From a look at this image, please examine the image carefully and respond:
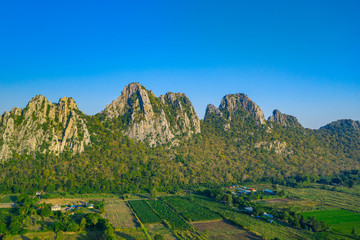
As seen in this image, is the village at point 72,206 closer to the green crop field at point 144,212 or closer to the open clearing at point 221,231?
the green crop field at point 144,212

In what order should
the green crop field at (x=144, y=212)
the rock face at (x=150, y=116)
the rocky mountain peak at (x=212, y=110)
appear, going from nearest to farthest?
1. the green crop field at (x=144, y=212)
2. the rock face at (x=150, y=116)
3. the rocky mountain peak at (x=212, y=110)

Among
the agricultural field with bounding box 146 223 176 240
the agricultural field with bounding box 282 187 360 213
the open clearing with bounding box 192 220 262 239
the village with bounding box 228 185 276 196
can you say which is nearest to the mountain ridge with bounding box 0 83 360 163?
the village with bounding box 228 185 276 196

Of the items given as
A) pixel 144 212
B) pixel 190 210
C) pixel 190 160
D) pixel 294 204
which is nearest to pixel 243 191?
pixel 294 204

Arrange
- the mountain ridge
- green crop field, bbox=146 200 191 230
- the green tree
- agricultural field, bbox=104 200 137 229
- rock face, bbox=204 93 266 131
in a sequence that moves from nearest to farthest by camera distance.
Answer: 1. the green tree
2. agricultural field, bbox=104 200 137 229
3. green crop field, bbox=146 200 191 230
4. the mountain ridge
5. rock face, bbox=204 93 266 131

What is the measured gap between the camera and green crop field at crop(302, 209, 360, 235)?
62.8m

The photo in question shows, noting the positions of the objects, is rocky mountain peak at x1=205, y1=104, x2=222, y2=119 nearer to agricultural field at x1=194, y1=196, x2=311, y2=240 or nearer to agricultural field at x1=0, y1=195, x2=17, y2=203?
agricultural field at x1=194, y1=196, x2=311, y2=240

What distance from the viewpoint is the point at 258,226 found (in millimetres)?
60812

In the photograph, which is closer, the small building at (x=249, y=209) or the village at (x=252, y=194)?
the village at (x=252, y=194)

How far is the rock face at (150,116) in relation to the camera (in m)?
137

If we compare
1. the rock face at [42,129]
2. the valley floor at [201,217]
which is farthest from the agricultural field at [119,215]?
the rock face at [42,129]

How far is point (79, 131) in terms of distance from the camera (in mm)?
114625

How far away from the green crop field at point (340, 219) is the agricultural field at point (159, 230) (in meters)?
41.6

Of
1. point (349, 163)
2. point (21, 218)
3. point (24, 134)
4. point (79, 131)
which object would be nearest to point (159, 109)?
point (79, 131)

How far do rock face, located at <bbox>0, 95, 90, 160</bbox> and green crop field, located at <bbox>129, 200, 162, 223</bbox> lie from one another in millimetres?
45133
